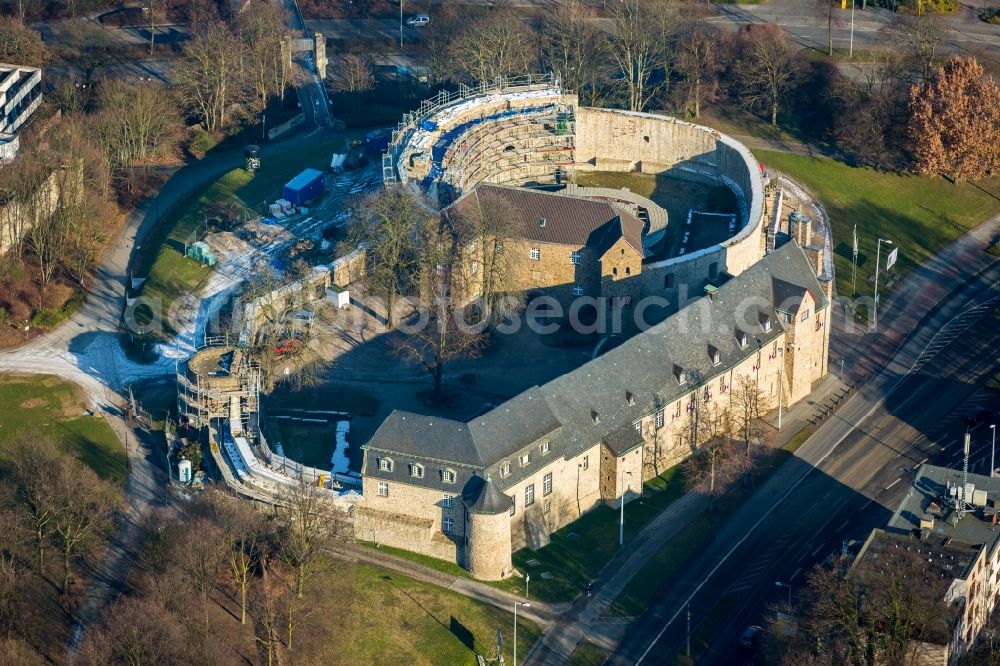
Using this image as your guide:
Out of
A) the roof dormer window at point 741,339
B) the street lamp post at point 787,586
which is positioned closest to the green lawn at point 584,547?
the street lamp post at point 787,586

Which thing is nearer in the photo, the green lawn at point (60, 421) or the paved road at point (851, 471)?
the paved road at point (851, 471)

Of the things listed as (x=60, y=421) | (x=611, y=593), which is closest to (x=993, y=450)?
(x=611, y=593)

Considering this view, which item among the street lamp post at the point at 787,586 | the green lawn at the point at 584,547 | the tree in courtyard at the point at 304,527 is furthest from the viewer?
the green lawn at the point at 584,547

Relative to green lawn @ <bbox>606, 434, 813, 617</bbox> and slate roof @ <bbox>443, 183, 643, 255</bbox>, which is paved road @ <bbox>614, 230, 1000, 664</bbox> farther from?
slate roof @ <bbox>443, 183, 643, 255</bbox>

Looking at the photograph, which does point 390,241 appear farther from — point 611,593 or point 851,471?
point 851,471

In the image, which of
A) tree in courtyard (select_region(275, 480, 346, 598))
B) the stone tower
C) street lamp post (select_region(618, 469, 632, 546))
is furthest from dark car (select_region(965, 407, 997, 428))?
tree in courtyard (select_region(275, 480, 346, 598))

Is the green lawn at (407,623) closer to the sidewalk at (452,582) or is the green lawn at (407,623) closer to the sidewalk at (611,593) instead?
the sidewalk at (452,582)
